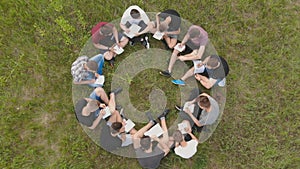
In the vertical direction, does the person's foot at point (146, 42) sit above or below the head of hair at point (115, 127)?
above

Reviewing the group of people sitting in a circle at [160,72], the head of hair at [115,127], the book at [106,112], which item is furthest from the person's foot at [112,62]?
the head of hair at [115,127]

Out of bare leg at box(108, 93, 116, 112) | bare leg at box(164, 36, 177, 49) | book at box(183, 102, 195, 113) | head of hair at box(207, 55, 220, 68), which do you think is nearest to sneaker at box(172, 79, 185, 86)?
book at box(183, 102, 195, 113)

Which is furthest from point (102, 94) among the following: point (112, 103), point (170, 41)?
point (170, 41)

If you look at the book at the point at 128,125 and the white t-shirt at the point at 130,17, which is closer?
the book at the point at 128,125

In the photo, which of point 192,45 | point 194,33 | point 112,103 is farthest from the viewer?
point 192,45

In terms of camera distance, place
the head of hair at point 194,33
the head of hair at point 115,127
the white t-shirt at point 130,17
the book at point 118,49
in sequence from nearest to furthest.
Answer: the head of hair at point 115,127
the head of hair at point 194,33
the white t-shirt at point 130,17
the book at point 118,49

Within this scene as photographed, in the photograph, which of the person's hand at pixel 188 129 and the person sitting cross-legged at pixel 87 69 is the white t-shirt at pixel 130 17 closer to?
the person sitting cross-legged at pixel 87 69

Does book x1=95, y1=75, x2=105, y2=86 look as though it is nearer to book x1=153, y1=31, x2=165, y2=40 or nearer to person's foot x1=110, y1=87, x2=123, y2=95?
person's foot x1=110, y1=87, x2=123, y2=95

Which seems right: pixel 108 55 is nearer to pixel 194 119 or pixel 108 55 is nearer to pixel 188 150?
pixel 194 119

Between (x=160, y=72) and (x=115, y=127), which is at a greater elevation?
(x=160, y=72)
